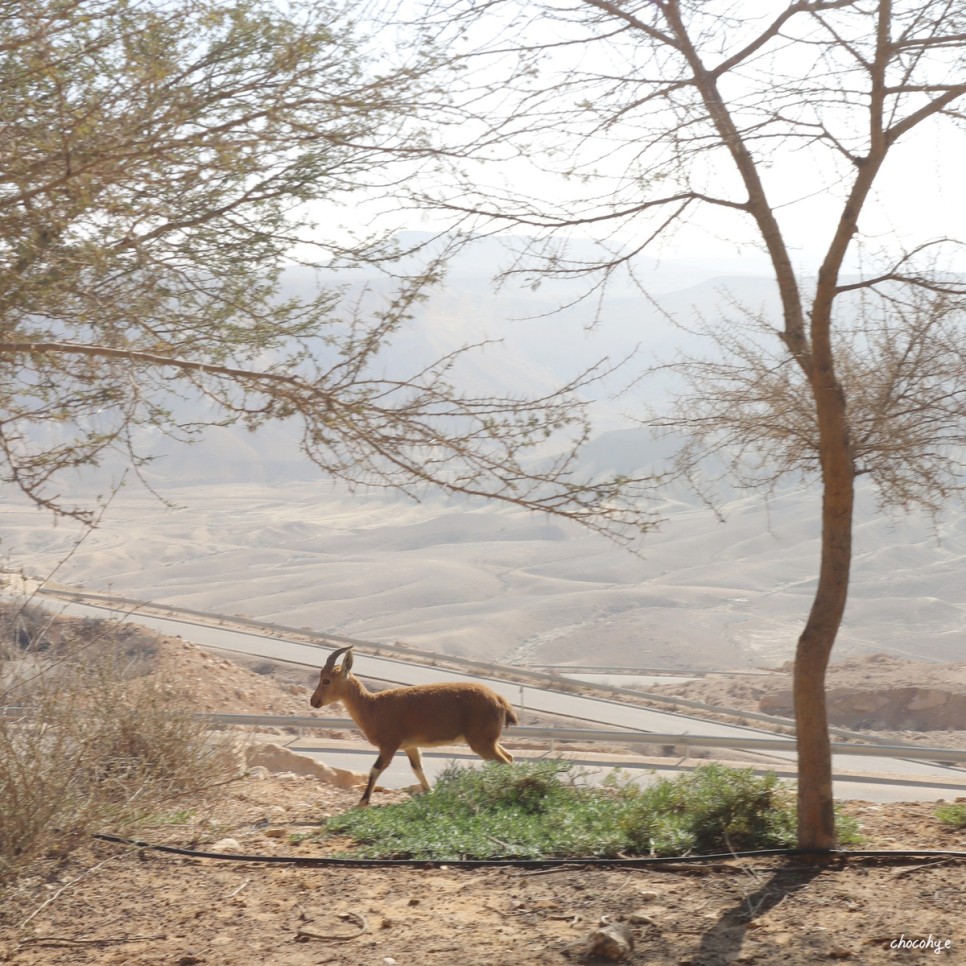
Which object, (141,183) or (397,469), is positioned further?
(397,469)

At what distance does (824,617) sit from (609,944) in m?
2.66

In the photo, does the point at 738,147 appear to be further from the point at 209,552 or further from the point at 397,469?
the point at 209,552

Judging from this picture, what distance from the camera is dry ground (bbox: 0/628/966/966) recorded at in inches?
227

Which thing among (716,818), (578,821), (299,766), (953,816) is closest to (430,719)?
(578,821)

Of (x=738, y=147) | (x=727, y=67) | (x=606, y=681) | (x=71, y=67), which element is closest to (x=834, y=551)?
(x=738, y=147)

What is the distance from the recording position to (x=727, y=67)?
7.44 meters

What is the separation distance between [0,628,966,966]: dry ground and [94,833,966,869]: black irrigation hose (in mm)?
47

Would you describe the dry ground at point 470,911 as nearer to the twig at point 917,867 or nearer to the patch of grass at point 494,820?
the twig at point 917,867

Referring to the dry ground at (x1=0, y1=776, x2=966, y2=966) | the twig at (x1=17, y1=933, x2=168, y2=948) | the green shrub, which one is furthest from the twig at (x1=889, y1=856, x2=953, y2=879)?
the twig at (x1=17, y1=933, x2=168, y2=948)

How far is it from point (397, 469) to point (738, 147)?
121 inches

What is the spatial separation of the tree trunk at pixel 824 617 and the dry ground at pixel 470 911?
14.2 inches

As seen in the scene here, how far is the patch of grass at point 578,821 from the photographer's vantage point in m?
7.53

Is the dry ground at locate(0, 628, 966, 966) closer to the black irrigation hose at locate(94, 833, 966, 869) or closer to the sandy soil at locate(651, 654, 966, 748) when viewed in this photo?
the black irrigation hose at locate(94, 833, 966, 869)

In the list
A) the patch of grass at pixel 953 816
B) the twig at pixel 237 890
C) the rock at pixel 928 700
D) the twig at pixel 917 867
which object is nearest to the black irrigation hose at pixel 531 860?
the twig at pixel 917 867
